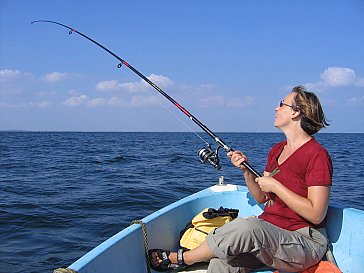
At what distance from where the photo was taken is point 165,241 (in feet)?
11.7

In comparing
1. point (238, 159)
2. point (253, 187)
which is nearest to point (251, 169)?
point (238, 159)

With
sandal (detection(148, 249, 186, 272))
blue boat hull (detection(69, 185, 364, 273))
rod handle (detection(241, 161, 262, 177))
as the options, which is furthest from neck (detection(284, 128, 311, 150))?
sandal (detection(148, 249, 186, 272))

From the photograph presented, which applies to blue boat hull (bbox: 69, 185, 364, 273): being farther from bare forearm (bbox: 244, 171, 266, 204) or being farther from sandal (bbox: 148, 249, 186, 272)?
bare forearm (bbox: 244, 171, 266, 204)

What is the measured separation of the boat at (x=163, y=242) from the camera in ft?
8.52

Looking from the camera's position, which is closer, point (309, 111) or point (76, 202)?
point (309, 111)

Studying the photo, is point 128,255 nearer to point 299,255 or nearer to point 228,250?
point 228,250

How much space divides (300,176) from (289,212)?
28 centimetres

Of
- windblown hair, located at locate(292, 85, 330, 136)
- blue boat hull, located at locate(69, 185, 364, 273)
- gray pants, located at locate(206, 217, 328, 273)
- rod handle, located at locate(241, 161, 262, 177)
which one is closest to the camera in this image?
gray pants, located at locate(206, 217, 328, 273)

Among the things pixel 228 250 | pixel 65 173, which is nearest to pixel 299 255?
pixel 228 250

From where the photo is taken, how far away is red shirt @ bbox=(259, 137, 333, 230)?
8.13ft

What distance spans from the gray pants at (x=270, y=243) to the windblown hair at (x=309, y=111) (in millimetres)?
767

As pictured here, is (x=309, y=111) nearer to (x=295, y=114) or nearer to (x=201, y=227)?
(x=295, y=114)

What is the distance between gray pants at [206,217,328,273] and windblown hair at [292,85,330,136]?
0.77m

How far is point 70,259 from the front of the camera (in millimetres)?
5246
